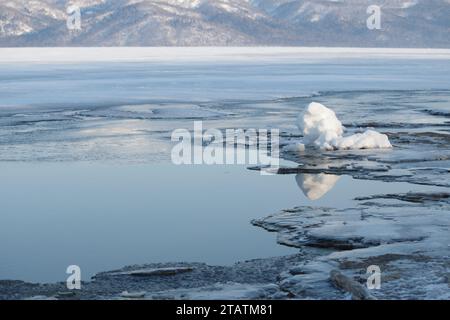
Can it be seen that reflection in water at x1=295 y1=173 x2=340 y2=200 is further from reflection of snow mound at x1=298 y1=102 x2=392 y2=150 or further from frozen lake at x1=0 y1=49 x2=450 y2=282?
reflection of snow mound at x1=298 y1=102 x2=392 y2=150

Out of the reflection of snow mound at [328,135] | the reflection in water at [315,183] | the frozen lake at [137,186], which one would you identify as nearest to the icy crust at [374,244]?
the frozen lake at [137,186]

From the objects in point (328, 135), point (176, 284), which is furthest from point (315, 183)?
point (176, 284)

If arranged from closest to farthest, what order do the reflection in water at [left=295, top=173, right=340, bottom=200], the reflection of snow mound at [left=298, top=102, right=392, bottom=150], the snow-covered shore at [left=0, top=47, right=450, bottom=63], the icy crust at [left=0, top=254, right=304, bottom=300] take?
the icy crust at [left=0, top=254, right=304, bottom=300], the reflection in water at [left=295, top=173, right=340, bottom=200], the reflection of snow mound at [left=298, top=102, right=392, bottom=150], the snow-covered shore at [left=0, top=47, right=450, bottom=63]

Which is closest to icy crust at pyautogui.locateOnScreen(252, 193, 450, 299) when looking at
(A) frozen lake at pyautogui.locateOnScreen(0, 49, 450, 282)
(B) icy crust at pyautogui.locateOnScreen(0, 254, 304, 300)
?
(B) icy crust at pyautogui.locateOnScreen(0, 254, 304, 300)

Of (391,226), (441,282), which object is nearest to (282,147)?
(391,226)
